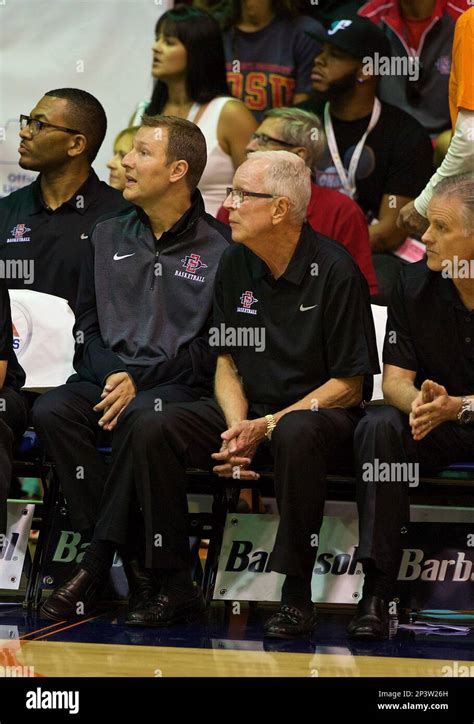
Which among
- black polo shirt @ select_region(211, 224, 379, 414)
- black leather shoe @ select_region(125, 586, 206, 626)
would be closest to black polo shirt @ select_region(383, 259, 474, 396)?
black polo shirt @ select_region(211, 224, 379, 414)

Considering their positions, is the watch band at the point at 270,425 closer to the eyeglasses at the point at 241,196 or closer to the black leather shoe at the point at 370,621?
the black leather shoe at the point at 370,621

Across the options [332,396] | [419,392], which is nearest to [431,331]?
[419,392]

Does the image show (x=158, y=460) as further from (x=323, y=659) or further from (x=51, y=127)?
(x=51, y=127)

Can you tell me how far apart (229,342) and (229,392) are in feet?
0.69

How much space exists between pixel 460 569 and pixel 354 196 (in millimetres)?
2214

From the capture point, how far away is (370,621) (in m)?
4.31

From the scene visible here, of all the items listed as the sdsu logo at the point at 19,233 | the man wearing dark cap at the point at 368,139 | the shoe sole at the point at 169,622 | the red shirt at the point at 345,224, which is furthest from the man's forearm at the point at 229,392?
the man wearing dark cap at the point at 368,139

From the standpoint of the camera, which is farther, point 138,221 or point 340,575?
point 138,221

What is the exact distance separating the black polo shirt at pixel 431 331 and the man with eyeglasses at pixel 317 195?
3.19 feet

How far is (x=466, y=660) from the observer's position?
4.00 metres

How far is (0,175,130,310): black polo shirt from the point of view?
18.4 ft

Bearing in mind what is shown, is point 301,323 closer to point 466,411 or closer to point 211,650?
point 466,411
